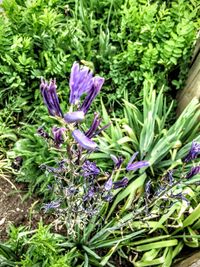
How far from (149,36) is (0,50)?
3.08 feet

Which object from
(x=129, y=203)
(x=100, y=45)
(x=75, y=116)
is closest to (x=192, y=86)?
(x=100, y=45)

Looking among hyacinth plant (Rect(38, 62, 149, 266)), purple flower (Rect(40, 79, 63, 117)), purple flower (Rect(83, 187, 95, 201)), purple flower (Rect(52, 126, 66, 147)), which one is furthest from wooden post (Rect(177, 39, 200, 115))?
purple flower (Rect(40, 79, 63, 117))

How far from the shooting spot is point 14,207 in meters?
2.85

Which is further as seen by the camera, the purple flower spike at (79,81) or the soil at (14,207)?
the soil at (14,207)

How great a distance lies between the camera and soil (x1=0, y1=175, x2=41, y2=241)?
9.08 ft

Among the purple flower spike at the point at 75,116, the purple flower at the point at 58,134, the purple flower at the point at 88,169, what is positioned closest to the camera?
the purple flower spike at the point at 75,116

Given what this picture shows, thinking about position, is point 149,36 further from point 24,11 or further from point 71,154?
point 71,154

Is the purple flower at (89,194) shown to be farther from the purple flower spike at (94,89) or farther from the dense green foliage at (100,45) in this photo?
the dense green foliage at (100,45)

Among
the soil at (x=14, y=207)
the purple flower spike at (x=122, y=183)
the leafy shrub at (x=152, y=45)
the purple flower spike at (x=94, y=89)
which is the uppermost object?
the purple flower spike at (x=94, y=89)

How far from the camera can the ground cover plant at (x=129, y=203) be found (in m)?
2.17

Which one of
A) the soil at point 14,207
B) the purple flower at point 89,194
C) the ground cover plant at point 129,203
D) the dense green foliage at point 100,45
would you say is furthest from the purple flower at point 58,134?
the dense green foliage at point 100,45

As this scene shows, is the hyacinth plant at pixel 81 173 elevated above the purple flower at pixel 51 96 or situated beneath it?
situated beneath

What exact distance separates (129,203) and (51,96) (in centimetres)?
125

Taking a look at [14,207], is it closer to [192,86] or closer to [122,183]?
[122,183]
